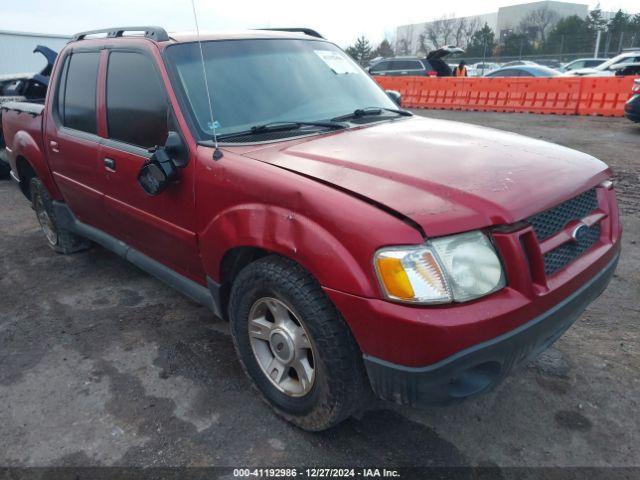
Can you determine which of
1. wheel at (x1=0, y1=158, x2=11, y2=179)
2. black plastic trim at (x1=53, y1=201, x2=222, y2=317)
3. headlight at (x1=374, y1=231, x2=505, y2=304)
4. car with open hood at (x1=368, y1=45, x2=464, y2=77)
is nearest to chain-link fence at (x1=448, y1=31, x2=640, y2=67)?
car with open hood at (x1=368, y1=45, x2=464, y2=77)

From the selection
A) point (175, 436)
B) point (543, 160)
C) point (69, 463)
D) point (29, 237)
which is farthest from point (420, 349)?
point (29, 237)

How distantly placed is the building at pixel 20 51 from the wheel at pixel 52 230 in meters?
20.4

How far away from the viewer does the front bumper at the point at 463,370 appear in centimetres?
190

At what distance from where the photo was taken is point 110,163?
133 inches

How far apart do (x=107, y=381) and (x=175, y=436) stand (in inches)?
28.4

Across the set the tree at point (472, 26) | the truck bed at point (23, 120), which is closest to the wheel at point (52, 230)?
the truck bed at point (23, 120)

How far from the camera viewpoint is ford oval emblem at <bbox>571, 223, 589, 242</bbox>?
2236 millimetres

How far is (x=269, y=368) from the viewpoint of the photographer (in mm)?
2615

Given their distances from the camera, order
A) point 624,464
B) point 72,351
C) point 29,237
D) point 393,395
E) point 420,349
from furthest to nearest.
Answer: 1. point 29,237
2. point 72,351
3. point 624,464
4. point 393,395
5. point 420,349

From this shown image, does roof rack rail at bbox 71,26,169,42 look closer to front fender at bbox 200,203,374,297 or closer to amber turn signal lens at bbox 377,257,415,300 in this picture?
front fender at bbox 200,203,374,297

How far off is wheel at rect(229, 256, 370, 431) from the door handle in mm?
1396

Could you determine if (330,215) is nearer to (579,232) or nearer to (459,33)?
(579,232)

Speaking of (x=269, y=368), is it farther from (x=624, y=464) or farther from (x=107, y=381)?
(x=624, y=464)

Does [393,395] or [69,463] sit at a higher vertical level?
[393,395]
